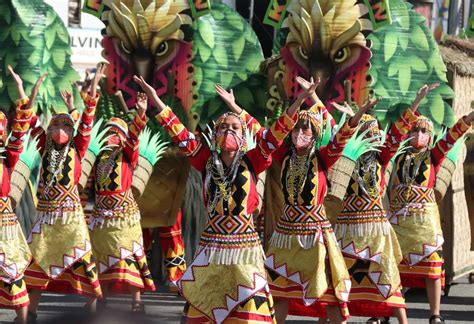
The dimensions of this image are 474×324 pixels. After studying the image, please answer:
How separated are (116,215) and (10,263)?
123cm

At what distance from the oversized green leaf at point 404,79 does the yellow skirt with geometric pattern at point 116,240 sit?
2.64 m

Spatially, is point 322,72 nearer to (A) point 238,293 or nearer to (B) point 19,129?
(B) point 19,129

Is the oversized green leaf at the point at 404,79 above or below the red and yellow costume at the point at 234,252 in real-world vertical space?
below

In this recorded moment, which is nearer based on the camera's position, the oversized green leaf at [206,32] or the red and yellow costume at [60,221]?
the red and yellow costume at [60,221]

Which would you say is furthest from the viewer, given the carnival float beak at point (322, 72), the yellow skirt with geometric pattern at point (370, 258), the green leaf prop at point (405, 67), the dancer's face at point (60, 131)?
the green leaf prop at point (405, 67)

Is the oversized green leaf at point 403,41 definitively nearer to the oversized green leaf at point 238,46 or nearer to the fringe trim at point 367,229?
the oversized green leaf at point 238,46

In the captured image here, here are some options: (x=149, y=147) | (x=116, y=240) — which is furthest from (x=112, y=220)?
(x=149, y=147)

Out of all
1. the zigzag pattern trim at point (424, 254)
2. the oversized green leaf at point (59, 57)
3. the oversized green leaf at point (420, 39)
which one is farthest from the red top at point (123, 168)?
the oversized green leaf at point (420, 39)

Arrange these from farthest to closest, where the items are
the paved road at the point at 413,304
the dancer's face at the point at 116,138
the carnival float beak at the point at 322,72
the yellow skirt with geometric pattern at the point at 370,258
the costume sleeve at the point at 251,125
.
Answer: the carnival float beak at the point at 322,72 → the paved road at the point at 413,304 → the dancer's face at the point at 116,138 → the yellow skirt with geometric pattern at the point at 370,258 → the costume sleeve at the point at 251,125

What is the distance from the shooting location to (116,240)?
7.95m

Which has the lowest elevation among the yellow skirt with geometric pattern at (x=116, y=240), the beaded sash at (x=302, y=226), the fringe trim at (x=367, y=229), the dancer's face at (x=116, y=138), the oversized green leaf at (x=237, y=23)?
the yellow skirt with geometric pattern at (x=116, y=240)

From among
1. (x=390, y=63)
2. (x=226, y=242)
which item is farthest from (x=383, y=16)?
(x=226, y=242)

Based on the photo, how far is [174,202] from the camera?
919 centimetres

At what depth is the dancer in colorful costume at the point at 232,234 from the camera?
5.67 metres
